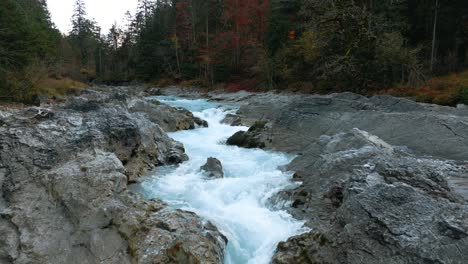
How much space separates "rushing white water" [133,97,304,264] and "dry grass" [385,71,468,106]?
444 inches

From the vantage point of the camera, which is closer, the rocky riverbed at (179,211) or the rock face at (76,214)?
the rocky riverbed at (179,211)

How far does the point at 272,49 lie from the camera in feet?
126

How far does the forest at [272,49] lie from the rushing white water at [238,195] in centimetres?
1195

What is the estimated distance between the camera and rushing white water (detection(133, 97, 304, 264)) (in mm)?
6941

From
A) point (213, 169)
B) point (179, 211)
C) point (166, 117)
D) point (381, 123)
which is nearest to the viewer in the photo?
point (179, 211)

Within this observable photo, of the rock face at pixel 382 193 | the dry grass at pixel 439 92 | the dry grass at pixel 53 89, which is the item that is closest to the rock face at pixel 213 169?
the rock face at pixel 382 193

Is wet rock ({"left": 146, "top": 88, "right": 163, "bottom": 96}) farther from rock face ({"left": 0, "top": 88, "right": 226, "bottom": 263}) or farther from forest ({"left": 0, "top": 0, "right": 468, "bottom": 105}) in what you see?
rock face ({"left": 0, "top": 88, "right": 226, "bottom": 263})

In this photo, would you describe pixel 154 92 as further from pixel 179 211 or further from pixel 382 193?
pixel 382 193

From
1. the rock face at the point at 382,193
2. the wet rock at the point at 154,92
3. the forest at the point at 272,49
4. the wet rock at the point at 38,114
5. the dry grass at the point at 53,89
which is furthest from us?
the wet rock at the point at 154,92

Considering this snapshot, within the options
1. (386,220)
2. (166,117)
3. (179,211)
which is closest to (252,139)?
(166,117)

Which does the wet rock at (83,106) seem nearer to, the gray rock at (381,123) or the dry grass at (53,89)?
the gray rock at (381,123)

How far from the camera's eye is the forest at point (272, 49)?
2223 centimetres

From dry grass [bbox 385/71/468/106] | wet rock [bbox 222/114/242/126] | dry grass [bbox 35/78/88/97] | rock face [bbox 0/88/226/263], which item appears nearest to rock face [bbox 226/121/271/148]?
wet rock [bbox 222/114/242/126]

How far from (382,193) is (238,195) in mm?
4230
